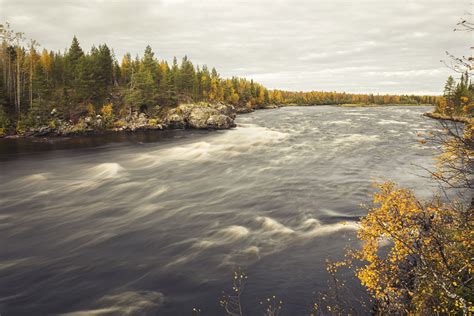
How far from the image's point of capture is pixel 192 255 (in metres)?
17.5

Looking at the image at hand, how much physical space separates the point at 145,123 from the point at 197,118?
13362 mm

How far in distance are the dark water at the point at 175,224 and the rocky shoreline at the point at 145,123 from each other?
18312 mm

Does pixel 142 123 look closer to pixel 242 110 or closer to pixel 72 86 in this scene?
pixel 72 86

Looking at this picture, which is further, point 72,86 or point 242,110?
point 242,110

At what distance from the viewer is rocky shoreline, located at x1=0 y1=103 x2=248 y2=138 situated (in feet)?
209

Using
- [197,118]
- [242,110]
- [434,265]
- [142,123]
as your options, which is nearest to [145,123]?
[142,123]

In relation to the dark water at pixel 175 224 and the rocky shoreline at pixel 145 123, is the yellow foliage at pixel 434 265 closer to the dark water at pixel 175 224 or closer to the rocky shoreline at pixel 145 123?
the dark water at pixel 175 224

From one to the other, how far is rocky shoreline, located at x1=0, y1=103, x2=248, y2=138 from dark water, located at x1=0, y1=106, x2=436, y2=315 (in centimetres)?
1831

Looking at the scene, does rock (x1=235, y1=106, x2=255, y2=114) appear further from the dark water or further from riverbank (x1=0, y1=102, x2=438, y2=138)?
the dark water

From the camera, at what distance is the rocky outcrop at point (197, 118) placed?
254 ft

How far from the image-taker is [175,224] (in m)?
21.7

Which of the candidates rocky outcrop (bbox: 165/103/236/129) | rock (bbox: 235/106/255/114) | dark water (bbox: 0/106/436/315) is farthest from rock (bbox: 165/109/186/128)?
rock (bbox: 235/106/255/114)

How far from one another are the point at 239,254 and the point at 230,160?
26312 mm

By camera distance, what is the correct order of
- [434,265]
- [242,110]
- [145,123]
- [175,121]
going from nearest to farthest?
[434,265]
[145,123]
[175,121]
[242,110]
